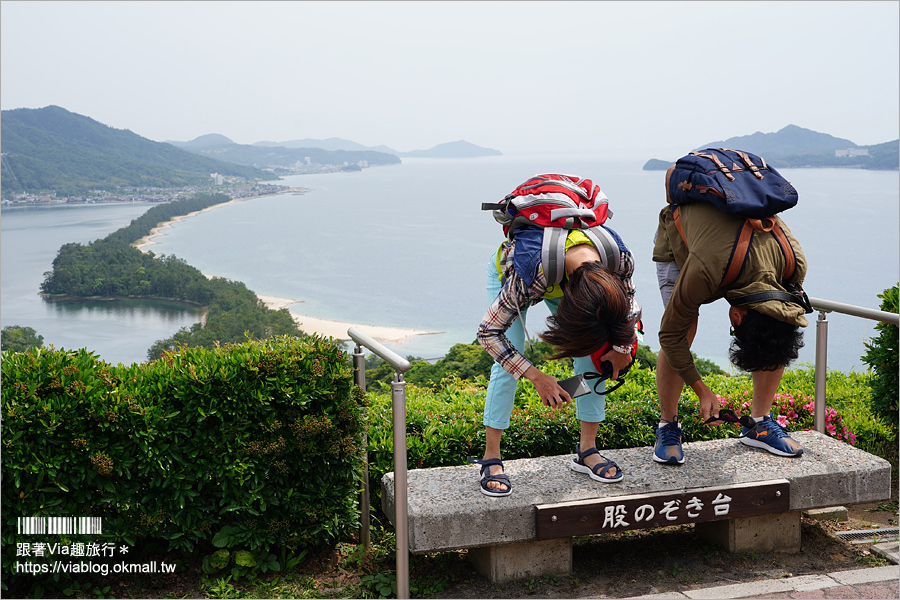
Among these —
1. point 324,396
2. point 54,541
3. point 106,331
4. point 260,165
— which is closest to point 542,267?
point 324,396

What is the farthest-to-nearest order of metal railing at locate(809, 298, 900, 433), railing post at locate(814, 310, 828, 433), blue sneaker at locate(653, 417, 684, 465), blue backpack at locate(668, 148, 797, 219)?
1. railing post at locate(814, 310, 828, 433)
2. metal railing at locate(809, 298, 900, 433)
3. blue sneaker at locate(653, 417, 684, 465)
4. blue backpack at locate(668, 148, 797, 219)

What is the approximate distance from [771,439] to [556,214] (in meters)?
1.65

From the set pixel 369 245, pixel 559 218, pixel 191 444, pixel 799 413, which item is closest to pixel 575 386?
pixel 559 218

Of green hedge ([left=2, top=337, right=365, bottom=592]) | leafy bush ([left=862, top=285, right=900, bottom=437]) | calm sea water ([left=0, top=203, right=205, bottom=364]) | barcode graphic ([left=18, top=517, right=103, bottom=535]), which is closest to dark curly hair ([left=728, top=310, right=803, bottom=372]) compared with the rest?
leafy bush ([left=862, top=285, right=900, bottom=437])

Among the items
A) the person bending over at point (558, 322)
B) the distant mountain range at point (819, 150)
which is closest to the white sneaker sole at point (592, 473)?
the person bending over at point (558, 322)

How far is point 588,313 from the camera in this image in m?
2.56

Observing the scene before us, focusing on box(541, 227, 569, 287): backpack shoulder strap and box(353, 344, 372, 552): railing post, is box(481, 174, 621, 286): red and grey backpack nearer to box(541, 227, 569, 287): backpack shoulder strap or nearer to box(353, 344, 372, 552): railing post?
box(541, 227, 569, 287): backpack shoulder strap

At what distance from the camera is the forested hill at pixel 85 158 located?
75.3 ft

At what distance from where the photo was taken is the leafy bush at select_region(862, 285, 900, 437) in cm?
399

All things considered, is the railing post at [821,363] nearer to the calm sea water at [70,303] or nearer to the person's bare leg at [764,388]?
the person's bare leg at [764,388]

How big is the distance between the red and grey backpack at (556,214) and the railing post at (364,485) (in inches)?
31.0

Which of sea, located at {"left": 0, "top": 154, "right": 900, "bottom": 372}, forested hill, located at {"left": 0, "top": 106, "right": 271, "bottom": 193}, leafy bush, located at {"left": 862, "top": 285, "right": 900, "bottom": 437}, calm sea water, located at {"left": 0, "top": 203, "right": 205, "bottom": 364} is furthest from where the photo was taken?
forested hill, located at {"left": 0, "top": 106, "right": 271, "bottom": 193}

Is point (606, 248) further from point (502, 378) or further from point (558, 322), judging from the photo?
point (502, 378)

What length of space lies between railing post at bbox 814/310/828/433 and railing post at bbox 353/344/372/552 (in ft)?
7.88
